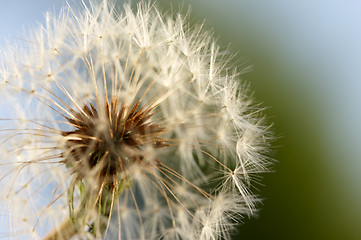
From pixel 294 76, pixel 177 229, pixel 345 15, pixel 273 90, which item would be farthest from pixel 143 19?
pixel 345 15

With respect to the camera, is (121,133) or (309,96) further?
(309,96)

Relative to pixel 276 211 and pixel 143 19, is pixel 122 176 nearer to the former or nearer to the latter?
pixel 143 19

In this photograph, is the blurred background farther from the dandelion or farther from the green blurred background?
the dandelion

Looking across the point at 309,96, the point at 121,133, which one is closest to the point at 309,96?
the point at 309,96

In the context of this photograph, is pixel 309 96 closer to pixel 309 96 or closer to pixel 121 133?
pixel 309 96

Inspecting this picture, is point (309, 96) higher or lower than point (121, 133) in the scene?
higher

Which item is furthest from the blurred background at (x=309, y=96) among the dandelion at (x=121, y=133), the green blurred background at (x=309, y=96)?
the dandelion at (x=121, y=133)
